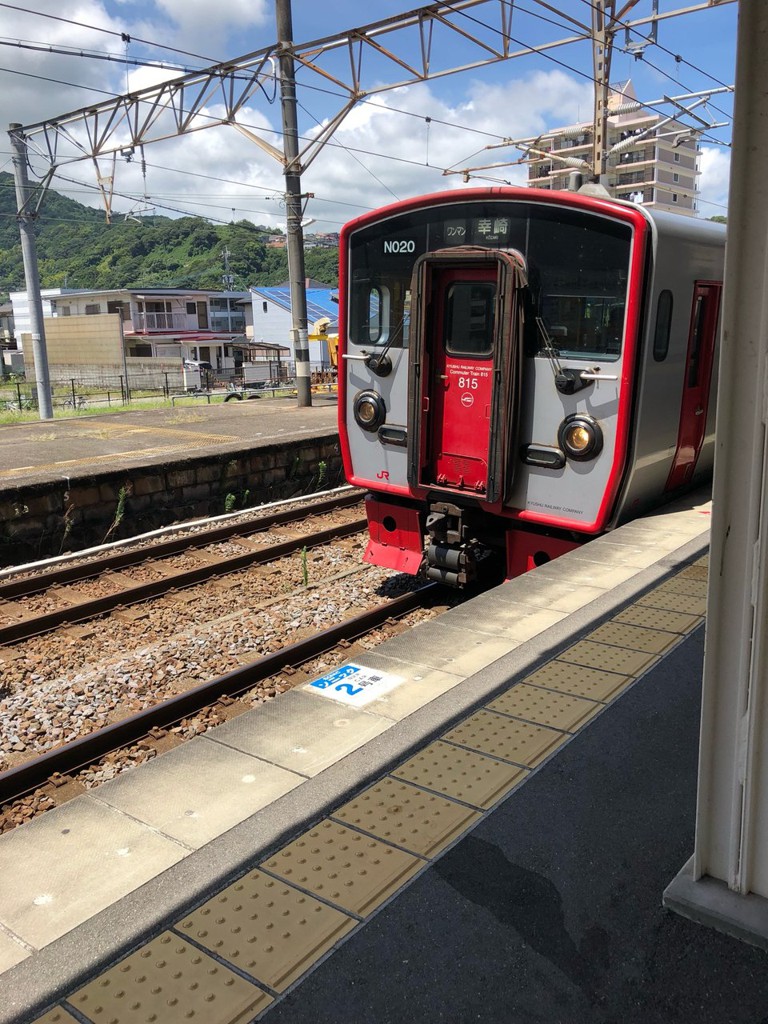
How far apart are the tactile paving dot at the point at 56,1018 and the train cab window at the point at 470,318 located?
4966 millimetres

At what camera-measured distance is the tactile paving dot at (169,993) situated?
84.4 inches

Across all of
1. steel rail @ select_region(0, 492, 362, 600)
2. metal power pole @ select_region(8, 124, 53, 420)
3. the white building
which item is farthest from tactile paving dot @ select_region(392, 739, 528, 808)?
the white building

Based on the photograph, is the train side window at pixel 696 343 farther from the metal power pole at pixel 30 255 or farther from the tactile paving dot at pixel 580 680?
the metal power pole at pixel 30 255

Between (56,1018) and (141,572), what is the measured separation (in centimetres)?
645

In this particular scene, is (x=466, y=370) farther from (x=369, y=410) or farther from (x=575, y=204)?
(x=575, y=204)

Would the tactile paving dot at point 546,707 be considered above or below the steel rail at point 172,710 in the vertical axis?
above

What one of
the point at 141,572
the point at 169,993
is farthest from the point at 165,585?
the point at 169,993

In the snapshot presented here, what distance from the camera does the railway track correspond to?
7.04 meters

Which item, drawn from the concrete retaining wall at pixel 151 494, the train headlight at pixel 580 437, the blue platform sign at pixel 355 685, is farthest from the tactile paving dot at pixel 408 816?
the concrete retaining wall at pixel 151 494

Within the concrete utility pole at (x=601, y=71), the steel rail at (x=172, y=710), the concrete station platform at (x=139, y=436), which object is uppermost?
the concrete utility pole at (x=601, y=71)

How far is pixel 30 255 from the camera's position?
1756 centimetres

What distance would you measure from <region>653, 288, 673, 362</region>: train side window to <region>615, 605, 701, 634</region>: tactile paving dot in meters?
1.97

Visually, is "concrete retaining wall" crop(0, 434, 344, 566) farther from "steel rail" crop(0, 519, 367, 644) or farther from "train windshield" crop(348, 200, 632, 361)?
"train windshield" crop(348, 200, 632, 361)

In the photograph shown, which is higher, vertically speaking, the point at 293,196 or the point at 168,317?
Result: the point at 293,196
